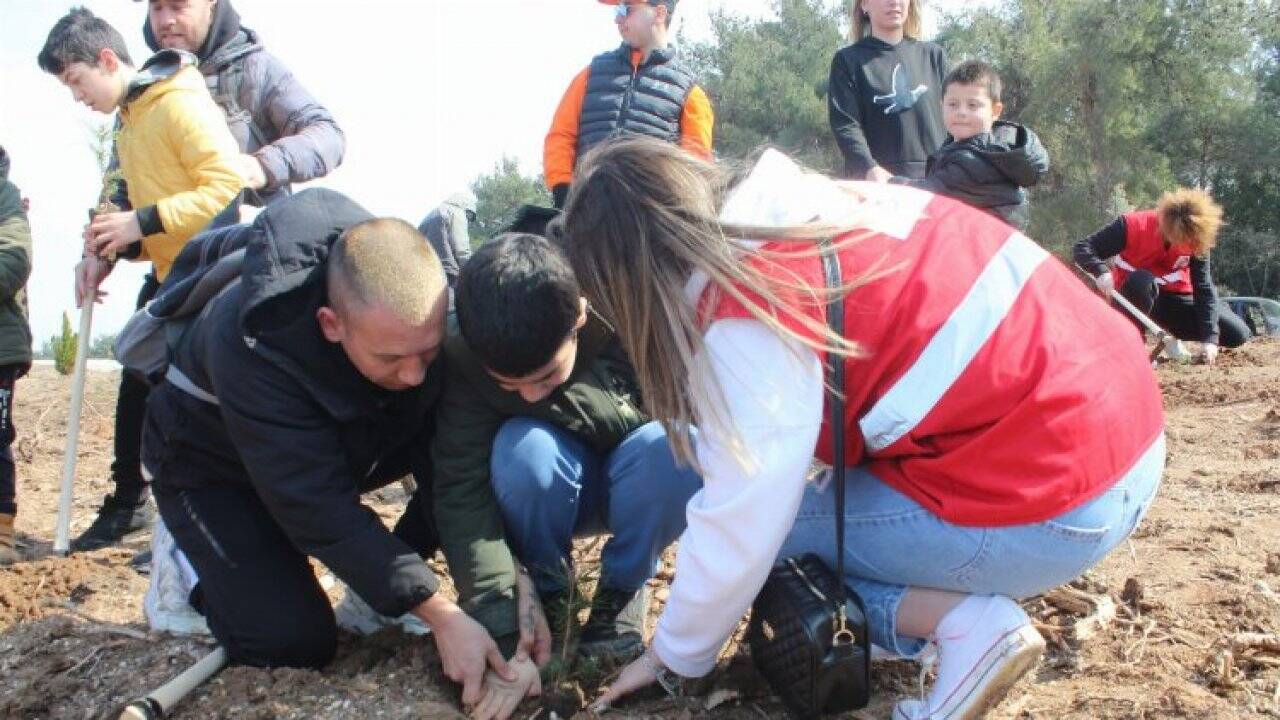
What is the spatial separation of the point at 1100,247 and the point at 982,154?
483 cm

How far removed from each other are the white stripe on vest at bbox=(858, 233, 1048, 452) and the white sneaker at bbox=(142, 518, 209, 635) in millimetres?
2111

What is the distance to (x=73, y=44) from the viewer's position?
3771mm

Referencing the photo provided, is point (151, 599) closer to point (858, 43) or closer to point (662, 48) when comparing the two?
point (662, 48)

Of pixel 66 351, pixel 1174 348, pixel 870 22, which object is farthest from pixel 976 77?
pixel 66 351

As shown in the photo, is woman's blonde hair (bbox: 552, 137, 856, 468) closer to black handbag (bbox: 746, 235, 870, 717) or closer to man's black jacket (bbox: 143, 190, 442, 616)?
black handbag (bbox: 746, 235, 870, 717)

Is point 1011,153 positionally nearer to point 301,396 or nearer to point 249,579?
point 301,396

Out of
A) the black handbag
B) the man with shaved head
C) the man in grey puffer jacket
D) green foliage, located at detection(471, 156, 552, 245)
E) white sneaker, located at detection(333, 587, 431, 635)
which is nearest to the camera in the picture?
the black handbag

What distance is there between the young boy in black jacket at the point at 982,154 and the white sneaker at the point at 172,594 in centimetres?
305

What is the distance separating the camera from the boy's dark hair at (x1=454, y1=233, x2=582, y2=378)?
2254 mm

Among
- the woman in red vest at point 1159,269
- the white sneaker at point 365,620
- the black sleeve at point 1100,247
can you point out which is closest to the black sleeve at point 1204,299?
the woman in red vest at point 1159,269

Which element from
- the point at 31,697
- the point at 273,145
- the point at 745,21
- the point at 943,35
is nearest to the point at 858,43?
the point at 273,145

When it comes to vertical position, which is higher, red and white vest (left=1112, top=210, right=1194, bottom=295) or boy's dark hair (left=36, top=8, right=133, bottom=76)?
boy's dark hair (left=36, top=8, right=133, bottom=76)

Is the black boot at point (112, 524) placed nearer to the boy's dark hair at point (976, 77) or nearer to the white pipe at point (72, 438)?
the white pipe at point (72, 438)

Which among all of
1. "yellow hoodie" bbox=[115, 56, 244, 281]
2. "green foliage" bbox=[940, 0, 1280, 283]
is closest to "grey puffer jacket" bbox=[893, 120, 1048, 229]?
"yellow hoodie" bbox=[115, 56, 244, 281]
